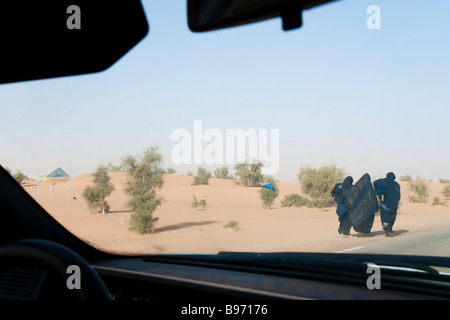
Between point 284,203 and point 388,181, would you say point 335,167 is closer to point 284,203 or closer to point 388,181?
point 284,203

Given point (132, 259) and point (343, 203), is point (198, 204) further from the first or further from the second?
point (132, 259)

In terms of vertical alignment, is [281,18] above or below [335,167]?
above

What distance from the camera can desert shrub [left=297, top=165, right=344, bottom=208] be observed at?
27.4m

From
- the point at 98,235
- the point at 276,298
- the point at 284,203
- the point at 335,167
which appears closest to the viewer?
the point at 276,298

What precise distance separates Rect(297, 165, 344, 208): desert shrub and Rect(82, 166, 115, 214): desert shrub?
38.6 ft

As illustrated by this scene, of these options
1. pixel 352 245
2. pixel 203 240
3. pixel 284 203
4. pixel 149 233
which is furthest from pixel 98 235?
pixel 284 203

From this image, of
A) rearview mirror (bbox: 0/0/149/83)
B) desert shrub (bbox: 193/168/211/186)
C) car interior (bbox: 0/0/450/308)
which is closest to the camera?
car interior (bbox: 0/0/450/308)

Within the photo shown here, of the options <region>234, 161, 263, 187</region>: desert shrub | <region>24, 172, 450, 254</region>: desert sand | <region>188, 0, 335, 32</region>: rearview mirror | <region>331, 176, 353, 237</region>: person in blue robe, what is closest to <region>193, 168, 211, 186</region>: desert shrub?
<region>234, 161, 263, 187</region>: desert shrub

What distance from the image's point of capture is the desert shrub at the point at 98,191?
81.2 feet

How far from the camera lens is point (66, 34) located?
266cm

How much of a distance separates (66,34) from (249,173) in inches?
1805

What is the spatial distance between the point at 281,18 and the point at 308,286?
229cm

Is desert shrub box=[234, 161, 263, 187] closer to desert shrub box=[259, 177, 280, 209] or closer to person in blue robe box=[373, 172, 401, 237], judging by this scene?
desert shrub box=[259, 177, 280, 209]
